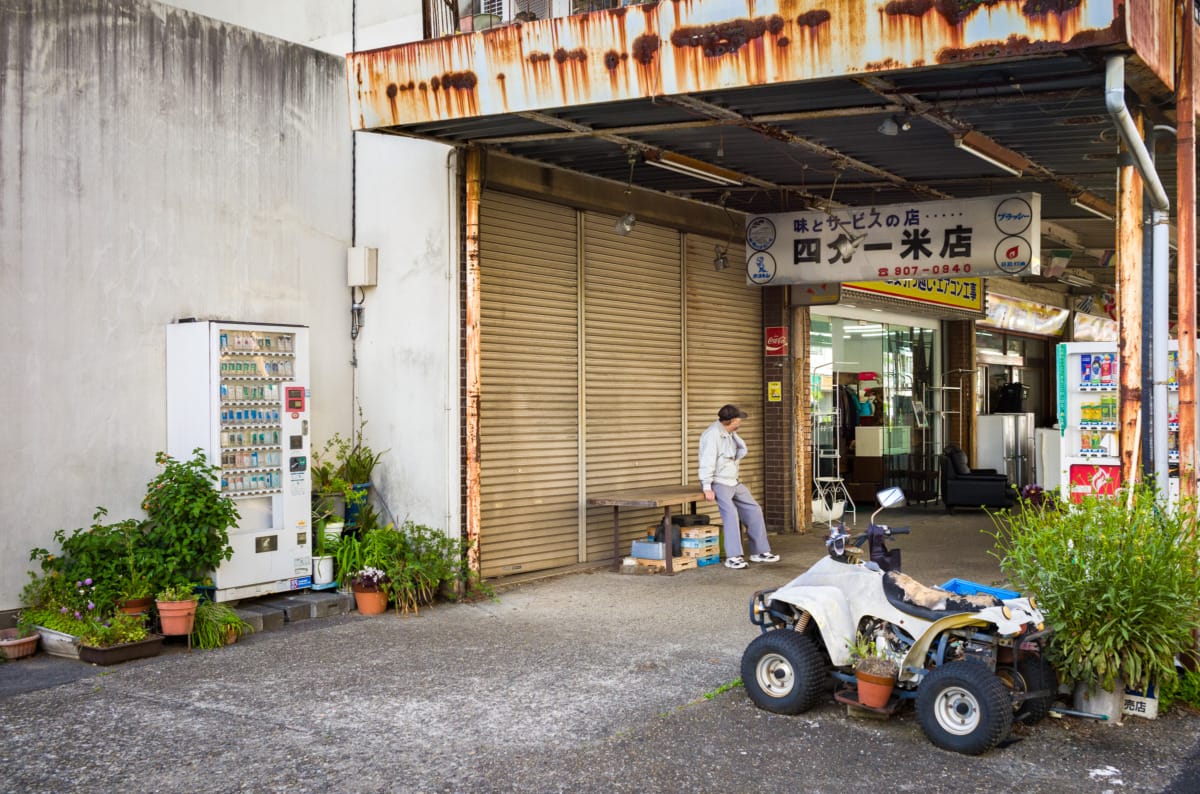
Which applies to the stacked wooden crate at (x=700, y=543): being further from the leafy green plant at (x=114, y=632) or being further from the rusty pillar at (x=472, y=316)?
the leafy green plant at (x=114, y=632)

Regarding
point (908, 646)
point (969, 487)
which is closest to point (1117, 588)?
point (908, 646)

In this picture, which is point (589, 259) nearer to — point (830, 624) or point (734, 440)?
point (734, 440)

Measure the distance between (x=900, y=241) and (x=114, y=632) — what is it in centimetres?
811

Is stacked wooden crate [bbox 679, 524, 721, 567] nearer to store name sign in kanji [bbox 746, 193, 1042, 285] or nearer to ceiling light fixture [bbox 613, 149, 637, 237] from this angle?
store name sign in kanji [bbox 746, 193, 1042, 285]

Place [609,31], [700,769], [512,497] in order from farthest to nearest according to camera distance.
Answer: [512,497] < [609,31] < [700,769]

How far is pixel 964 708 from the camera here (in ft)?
19.8

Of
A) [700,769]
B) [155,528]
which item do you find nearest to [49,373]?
[155,528]

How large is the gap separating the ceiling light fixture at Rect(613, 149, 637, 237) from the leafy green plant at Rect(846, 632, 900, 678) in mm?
5322

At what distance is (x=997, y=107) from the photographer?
29.0 ft

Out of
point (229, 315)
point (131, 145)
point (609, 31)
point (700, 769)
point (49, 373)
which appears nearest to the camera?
point (700, 769)

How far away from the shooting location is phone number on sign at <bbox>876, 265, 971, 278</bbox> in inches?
447

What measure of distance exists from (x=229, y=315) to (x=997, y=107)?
6720 mm

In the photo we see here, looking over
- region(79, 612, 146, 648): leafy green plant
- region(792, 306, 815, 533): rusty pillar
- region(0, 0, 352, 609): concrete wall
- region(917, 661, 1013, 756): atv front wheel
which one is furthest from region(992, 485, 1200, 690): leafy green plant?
region(792, 306, 815, 533): rusty pillar

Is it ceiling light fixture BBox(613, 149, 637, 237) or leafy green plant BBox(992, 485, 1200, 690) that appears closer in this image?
leafy green plant BBox(992, 485, 1200, 690)
